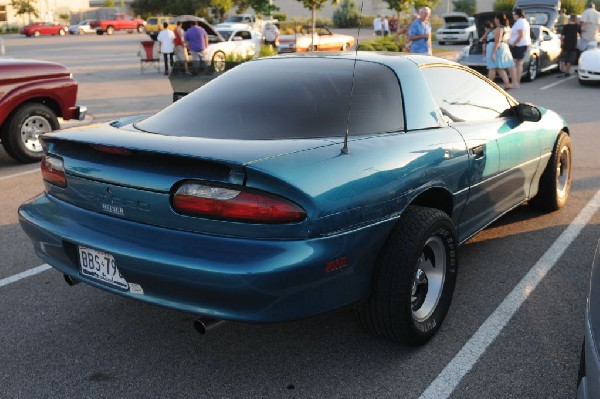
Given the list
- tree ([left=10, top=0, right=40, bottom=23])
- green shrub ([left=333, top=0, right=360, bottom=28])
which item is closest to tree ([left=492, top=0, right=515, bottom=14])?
green shrub ([left=333, top=0, right=360, bottom=28])

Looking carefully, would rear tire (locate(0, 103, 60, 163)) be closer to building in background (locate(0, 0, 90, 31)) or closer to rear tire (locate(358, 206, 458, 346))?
rear tire (locate(358, 206, 458, 346))

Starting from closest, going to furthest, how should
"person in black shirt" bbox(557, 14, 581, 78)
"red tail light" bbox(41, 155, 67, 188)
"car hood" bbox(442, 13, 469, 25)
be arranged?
"red tail light" bbox(41, 155, 67, 188)
"person in black shirt" bbox(557, 14, 581, 78)
"car hood" bbox(442, 13, 469, 25)

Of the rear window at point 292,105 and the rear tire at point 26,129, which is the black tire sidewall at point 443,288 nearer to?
the rear window at point 292,105

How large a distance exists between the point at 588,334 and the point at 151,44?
1911 cm

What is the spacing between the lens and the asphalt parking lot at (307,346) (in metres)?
3.02

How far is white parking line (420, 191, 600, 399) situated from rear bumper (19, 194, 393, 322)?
1.90 ft

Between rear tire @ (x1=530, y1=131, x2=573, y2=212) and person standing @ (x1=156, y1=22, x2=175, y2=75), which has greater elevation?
person standing @ (x1=156, y1=22, x2=175, y2=75)

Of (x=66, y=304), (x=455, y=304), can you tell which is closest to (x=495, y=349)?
(x=455, y=304)

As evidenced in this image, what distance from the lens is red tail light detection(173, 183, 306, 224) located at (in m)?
2.66

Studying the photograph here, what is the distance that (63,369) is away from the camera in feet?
10.5

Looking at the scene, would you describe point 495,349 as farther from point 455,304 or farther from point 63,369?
point 63,369

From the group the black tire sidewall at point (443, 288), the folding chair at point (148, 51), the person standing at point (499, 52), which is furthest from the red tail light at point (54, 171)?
the folding chair at point (148, 51)

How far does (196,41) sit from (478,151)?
1367 centimetres

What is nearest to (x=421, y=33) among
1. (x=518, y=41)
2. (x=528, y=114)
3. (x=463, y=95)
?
(x=518, y=41)
